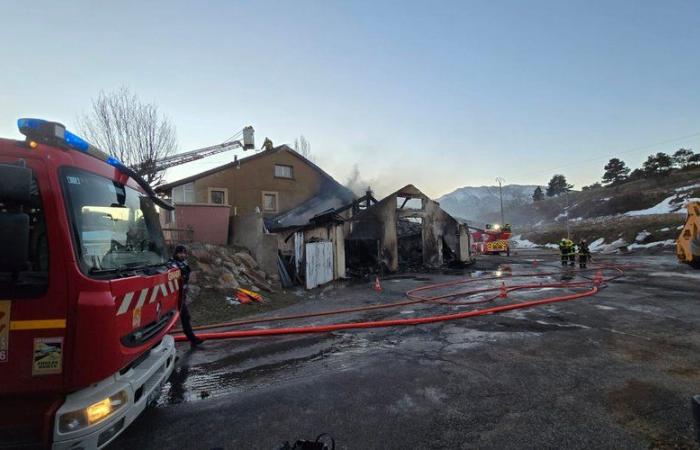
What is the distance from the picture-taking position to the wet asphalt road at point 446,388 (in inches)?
129

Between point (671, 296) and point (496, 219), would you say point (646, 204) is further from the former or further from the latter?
point (496, 219)

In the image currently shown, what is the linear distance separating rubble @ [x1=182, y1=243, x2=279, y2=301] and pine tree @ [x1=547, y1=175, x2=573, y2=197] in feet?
275

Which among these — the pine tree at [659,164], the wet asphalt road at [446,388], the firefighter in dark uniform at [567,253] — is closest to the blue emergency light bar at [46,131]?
the wet asphalt road at [446,388]

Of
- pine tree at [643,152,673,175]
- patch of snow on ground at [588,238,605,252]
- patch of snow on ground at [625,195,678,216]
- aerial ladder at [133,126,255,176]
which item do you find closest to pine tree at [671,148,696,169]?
pine tree at [643,152,673,175]

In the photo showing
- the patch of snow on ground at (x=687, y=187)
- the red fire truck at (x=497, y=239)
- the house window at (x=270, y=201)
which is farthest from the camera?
the patch of snow on ground at (x=687, y=187)

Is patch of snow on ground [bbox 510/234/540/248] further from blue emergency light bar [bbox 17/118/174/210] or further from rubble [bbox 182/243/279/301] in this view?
blue emergency light bar [bbox 17/118/174/210]

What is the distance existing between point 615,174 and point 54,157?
252ft

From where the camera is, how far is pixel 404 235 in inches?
907

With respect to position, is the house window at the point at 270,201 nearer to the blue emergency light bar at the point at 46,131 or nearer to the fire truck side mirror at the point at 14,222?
the blue emergency light bar at the point at 46,131

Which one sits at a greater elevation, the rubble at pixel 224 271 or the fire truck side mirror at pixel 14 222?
the fire truck side mirror at pixel 14 222

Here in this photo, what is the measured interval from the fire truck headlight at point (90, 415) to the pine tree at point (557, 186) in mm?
91751

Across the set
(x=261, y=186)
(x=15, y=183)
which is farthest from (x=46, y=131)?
(x=261, y=186)

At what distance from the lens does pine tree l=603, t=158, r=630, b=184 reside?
6119 centimetres

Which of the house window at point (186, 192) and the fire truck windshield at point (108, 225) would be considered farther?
the house window at point (186, 192)
